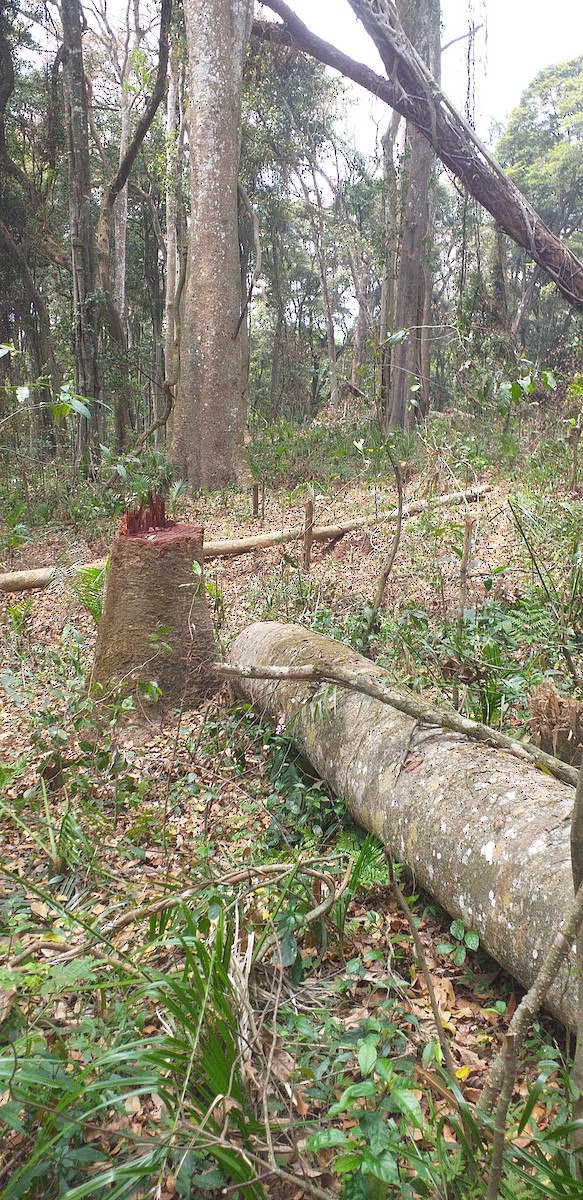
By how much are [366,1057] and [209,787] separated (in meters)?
2.10

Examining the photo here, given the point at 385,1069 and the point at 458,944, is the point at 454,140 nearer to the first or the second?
the point at 458,944

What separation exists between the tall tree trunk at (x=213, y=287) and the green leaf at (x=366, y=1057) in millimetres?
9052

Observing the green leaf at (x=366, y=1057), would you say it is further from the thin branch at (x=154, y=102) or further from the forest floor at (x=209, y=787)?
the thin branch at (x=154, y=102)

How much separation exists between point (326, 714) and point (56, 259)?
42.8 feet

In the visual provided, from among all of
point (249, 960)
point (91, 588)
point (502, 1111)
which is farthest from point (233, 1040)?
point (91, 588)

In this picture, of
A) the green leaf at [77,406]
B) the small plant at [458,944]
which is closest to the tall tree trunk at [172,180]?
the green leaf at [77,406]

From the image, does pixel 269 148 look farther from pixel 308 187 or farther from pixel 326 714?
pixel 326 714

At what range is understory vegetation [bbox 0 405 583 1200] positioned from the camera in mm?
1635

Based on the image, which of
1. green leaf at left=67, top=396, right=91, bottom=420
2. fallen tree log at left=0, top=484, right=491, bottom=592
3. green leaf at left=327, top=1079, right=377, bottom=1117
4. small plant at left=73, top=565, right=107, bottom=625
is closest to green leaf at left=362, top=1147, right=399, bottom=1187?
green leaf at left=327, top=1079, right=377, bottom=1117

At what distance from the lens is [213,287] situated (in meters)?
10.4

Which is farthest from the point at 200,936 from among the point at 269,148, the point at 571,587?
the point at 269,148

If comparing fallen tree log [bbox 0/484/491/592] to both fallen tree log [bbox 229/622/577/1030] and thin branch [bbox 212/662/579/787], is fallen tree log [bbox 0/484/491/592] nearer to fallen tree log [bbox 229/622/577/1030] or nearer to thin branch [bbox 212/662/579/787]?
fallen tree log [bbox 229/622/577/1030]

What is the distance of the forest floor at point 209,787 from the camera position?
A: 2.26 meters

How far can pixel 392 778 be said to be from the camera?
2.91 m
